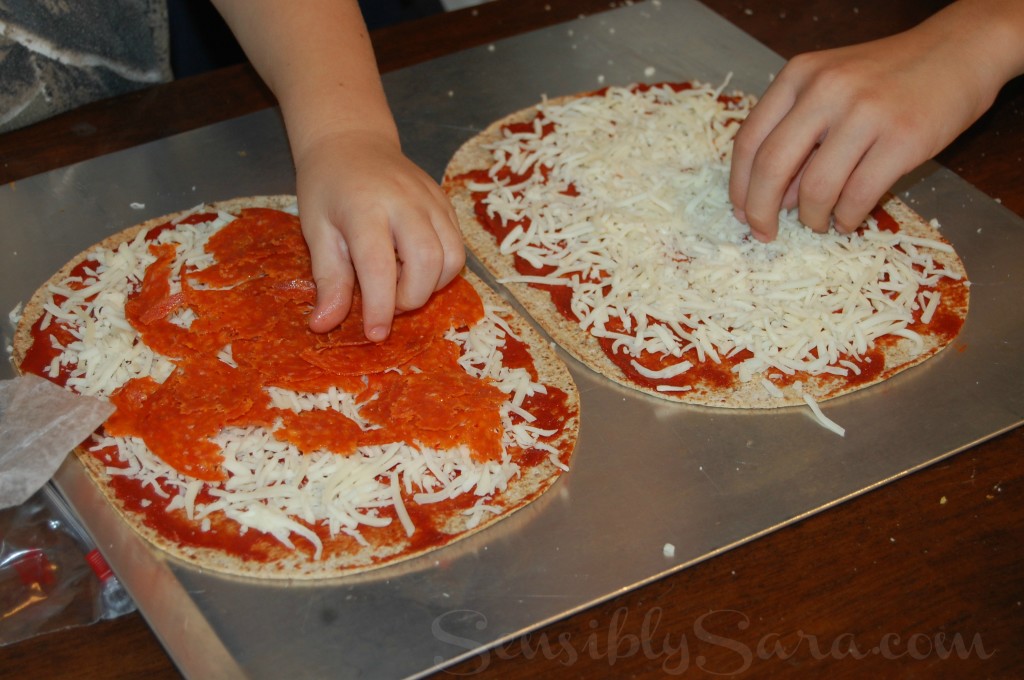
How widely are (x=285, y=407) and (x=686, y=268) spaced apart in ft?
2.31

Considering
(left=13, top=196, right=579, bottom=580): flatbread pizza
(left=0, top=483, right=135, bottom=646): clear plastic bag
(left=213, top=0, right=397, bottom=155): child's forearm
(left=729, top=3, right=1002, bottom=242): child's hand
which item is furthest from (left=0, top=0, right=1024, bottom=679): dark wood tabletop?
(left=213, top=0, right=397, bottom=155): child's forearm

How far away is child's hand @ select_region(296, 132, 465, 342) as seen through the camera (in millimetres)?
1337

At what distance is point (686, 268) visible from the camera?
1.67m

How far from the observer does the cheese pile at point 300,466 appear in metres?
1.29

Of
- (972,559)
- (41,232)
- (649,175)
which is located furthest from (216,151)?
(972,559)

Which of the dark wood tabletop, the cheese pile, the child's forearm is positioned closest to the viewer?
the dark wood tabletop

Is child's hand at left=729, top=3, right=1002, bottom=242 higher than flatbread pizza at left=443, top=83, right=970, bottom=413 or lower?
higher

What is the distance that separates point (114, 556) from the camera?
49.9 inches

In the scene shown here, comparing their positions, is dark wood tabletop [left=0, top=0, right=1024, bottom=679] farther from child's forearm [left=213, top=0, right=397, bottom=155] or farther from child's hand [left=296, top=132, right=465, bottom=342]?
child's forearm [left=213, top=0, right=397, bottom=155]

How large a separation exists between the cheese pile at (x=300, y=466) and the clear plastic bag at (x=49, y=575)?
0.36 feet

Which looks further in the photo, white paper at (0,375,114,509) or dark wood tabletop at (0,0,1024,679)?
white paper at (0,375,114,509)

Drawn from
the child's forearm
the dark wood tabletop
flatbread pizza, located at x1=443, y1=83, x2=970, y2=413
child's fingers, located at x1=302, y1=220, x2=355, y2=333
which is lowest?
the dark wood tabletop

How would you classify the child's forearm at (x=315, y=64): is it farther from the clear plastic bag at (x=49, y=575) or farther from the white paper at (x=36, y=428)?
the clear plastic bag at (x=49, y=575)

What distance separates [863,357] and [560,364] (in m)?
0.49
